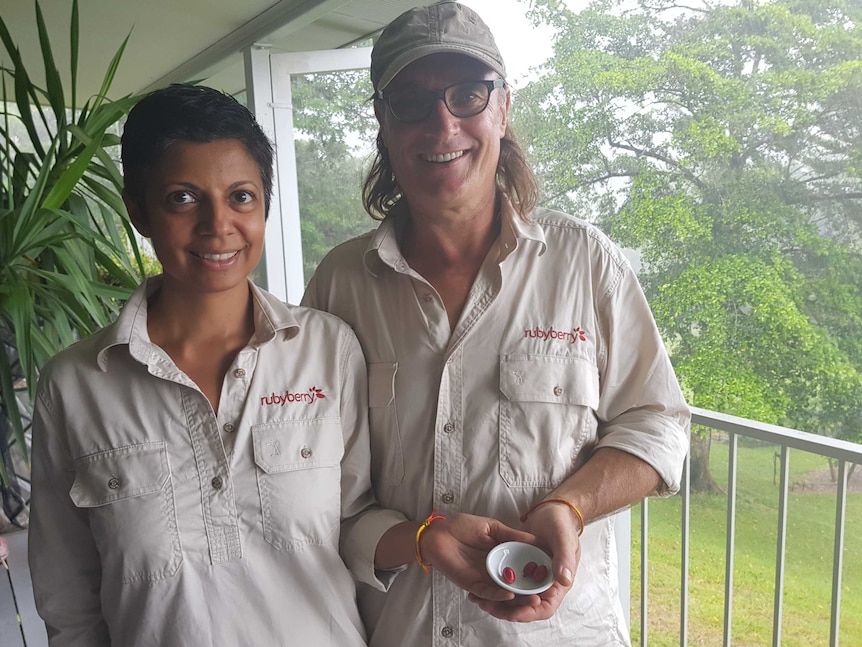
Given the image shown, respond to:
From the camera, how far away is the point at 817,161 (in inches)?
112

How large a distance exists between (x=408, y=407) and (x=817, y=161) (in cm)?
257

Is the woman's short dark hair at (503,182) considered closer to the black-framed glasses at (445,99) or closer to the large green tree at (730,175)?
the black-framed glasses at (445,99)

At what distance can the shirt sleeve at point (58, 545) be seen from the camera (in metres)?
1.11

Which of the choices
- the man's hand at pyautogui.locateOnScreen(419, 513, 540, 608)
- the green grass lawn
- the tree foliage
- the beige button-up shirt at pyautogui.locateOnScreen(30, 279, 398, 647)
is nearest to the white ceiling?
the tree foliage

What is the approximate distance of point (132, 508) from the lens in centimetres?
105

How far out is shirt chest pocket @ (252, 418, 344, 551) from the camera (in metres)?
1.09

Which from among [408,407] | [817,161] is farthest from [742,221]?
[408,407]

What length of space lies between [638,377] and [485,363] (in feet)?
1.01

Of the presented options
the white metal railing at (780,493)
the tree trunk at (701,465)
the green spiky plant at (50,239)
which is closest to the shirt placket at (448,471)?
the white metal railing at (780,493)

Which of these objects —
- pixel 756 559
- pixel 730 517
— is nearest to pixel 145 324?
pixel 730 517

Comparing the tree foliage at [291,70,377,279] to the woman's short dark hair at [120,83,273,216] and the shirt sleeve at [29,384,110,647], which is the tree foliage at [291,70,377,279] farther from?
the shirt sleeve at [29,384,110,647]

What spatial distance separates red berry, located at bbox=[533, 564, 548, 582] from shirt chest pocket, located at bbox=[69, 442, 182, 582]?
1.90 ft

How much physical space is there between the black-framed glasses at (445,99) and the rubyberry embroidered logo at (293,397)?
53 cm

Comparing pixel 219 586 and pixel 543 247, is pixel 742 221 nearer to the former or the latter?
pixel 543 247
